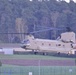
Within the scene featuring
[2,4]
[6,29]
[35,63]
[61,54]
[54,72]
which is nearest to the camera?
[54,72]

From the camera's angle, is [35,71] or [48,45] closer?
[35,71]

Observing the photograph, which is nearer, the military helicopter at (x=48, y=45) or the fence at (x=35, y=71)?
the fence at (x=35, y=71)

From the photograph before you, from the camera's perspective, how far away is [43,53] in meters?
56.7

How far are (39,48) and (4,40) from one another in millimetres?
37831

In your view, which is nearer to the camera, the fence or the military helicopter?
the fence

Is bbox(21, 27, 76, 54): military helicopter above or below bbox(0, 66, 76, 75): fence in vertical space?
above

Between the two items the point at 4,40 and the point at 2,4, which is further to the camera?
the point at 2,4

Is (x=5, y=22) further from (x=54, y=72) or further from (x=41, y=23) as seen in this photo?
(x=54, y=72)

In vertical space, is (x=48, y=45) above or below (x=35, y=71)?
above

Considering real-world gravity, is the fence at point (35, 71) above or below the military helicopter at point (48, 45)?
below

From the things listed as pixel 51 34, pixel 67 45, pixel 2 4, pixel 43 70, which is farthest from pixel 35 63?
pixel 2 4

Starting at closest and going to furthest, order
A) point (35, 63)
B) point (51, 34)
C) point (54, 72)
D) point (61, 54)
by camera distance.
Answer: point (54, 72), point (35, 63), point (61, 54), point (51, 34)

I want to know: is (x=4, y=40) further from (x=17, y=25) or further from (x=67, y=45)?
(x=67, y=45)

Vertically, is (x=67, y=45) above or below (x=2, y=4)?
below
